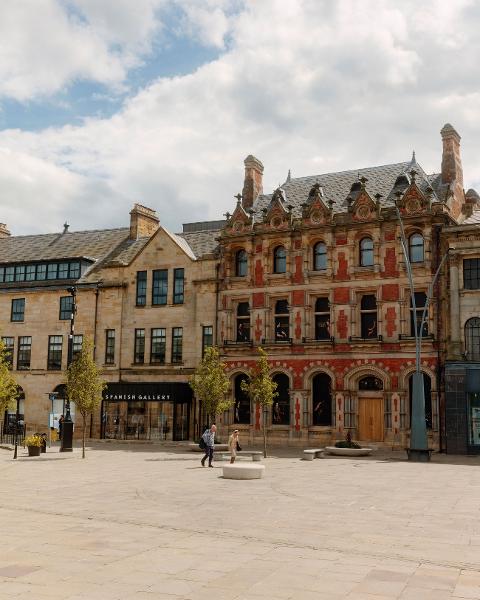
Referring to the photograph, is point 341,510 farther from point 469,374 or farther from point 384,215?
point 384,215

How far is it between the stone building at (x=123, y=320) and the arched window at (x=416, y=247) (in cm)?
1259

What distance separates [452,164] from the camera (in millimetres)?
41344

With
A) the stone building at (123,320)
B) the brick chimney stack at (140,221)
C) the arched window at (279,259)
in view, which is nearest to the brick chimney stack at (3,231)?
the stone building at (123,320)

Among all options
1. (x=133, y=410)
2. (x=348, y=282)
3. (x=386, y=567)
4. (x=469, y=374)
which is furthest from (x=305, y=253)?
(x=386, y=567)

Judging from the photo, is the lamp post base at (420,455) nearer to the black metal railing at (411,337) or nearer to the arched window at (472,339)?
the arched window at (472,339)

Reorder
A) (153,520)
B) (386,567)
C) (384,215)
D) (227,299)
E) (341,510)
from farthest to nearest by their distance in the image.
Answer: (227,299) < (384,215) < (341,510) < (153,520) < (386,567)

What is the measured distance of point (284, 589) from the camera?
9742 millimetres

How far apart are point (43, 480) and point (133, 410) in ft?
72.9

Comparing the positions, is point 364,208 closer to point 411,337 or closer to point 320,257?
point 320,257

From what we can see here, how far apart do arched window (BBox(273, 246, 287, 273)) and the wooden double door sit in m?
9.35

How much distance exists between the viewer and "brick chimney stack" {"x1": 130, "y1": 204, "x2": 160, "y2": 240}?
169 feet

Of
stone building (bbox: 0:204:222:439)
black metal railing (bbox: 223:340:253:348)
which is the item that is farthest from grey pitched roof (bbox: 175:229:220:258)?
black metal railing (bbox: 223:340:253:348)

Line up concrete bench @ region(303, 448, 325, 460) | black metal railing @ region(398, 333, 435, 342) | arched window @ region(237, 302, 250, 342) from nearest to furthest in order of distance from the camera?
concrete bench @ region(303, 448, 325, 460) → black metal railing @ region(398, 333, 435, 342) → arched window @ region(237, 302, 250, 342)

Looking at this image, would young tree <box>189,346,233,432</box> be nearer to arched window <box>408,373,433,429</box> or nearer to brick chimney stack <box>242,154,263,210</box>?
arched window <box>408,373,433,429</box>
